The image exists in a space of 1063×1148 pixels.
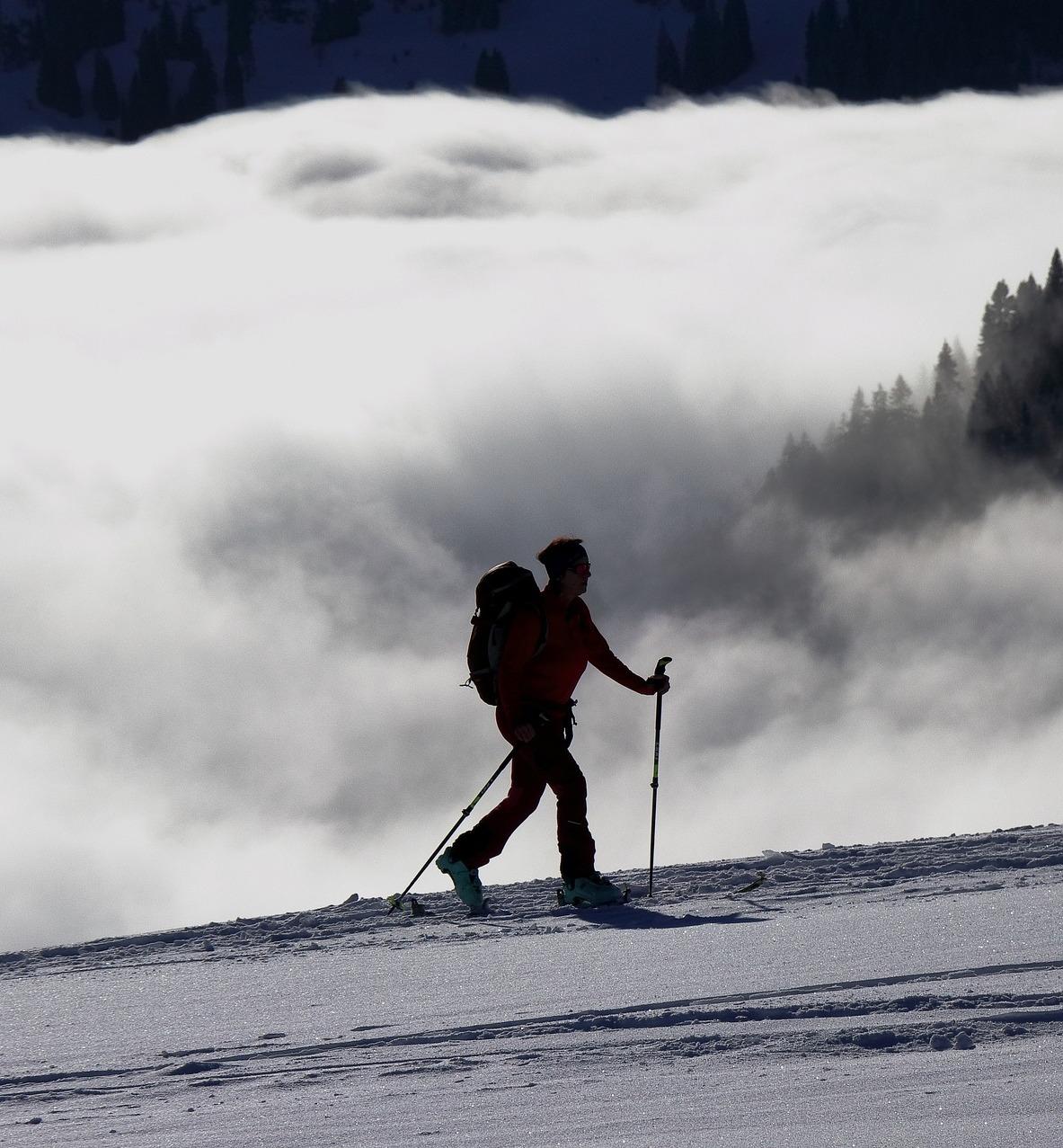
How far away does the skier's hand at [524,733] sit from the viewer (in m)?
8.03

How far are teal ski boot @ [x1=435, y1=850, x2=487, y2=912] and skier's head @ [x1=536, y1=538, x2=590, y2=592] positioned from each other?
1.44 m

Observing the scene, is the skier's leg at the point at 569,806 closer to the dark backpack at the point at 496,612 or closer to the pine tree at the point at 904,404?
the dark backpack at the point at 496,612

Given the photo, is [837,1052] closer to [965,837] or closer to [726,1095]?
[726,1095]

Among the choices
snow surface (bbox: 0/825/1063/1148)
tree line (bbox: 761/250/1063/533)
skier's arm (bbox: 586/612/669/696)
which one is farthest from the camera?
tree line (bbox: 761/250/1063/533)

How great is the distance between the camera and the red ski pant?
8.14 metres

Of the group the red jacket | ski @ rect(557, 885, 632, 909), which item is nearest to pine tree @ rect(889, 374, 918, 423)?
the red jacket

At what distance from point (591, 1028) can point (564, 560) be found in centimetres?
375

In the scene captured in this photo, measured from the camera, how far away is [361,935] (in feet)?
24.3

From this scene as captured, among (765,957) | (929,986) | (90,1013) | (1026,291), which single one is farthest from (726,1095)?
(1026,291)

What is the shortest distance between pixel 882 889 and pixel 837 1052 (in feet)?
10.2

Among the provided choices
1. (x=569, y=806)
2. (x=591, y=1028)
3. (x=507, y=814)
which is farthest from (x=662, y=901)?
(x=591, y=1028)

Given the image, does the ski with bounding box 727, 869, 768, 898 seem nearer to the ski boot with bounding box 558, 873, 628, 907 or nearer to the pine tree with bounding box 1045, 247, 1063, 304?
the ski boot with bounding box 558, 873, 628, 907

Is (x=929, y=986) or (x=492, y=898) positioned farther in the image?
(x=492, y=898)

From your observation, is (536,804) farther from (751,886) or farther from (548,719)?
(751,886)
